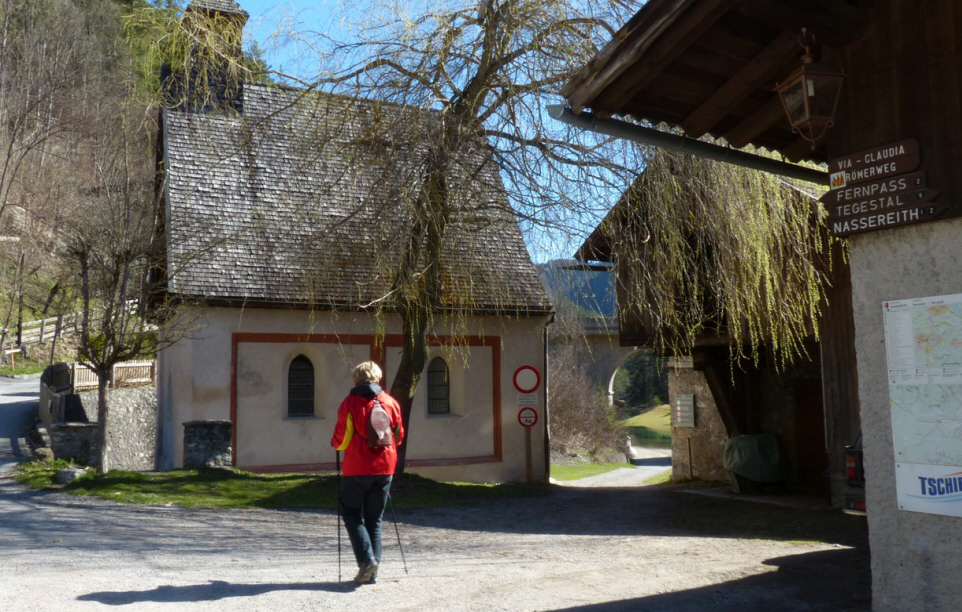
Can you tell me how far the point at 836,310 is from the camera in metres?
12.5

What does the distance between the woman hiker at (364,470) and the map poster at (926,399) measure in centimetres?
342

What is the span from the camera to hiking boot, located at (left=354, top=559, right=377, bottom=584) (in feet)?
20.8

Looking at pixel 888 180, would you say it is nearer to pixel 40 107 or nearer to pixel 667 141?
pixel 667 141

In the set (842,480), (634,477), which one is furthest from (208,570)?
(634,477)

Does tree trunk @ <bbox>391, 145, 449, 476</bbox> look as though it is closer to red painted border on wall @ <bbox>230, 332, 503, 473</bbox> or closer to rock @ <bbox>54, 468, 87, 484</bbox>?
red painted border on wall @ <bbox>230, 332, 503, 473</bbox>

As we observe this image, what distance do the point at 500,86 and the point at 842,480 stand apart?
23.7 feet

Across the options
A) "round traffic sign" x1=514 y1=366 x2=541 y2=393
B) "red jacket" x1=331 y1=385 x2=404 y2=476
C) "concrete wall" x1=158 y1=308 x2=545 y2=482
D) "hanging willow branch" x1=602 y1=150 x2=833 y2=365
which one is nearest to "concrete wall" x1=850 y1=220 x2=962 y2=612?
"red jacket" x1=331 y1=385 x2=404 y2=476

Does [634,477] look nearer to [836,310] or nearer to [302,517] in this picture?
[836,310]

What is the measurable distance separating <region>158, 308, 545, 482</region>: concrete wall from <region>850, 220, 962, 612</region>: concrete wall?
10452 mm

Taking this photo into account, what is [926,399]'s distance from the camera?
499cm

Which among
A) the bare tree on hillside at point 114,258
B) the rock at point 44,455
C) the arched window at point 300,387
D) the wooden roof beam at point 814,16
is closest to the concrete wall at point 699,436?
the arched window at point 300,387

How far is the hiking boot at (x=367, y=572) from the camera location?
6.34 meters

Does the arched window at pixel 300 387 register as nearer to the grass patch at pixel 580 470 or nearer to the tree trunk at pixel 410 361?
the tree trunk at pixel 410 361

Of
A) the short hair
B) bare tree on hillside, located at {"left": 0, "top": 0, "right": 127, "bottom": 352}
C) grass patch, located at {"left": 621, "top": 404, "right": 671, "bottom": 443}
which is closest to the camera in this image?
the short hair
